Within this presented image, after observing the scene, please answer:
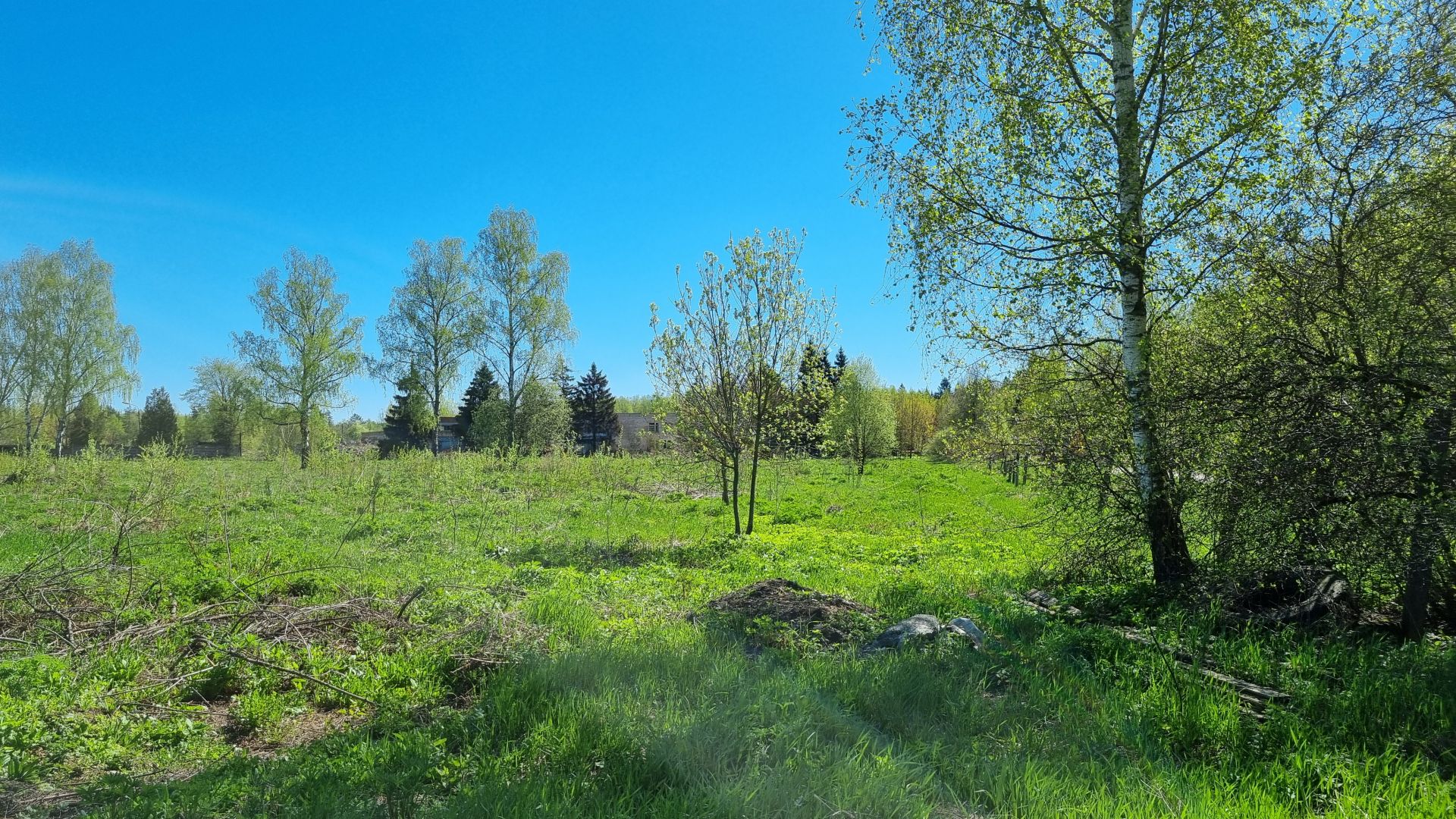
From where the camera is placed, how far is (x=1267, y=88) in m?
6.16

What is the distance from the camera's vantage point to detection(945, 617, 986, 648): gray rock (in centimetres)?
535

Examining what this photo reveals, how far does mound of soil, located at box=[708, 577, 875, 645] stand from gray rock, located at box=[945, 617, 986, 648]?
2.51 feet

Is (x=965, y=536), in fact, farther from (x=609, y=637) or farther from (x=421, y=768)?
(x=421, y=768)

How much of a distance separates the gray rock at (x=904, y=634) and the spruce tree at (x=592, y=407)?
53.3 meters

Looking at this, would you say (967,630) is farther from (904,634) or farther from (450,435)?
(450,435)

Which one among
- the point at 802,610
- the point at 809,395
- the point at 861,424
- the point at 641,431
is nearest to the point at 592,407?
the point at 641,431

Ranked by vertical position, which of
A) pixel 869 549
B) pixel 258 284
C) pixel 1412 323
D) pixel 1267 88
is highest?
pixel 258 284

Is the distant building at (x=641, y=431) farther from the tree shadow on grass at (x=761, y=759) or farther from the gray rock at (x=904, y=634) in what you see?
the tree shadow on grass at (x=761, y=759)

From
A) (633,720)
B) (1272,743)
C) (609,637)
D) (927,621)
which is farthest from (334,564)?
(1272,743)

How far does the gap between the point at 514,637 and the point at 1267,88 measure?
859 centimetres

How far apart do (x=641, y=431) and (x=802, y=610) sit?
31.4m

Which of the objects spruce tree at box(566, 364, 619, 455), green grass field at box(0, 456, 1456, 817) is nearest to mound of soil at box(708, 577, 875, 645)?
green grass field at box(0, 456, 1456, 817)

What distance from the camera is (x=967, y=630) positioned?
549 centimetres

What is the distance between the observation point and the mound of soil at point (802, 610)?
19.4 feet
